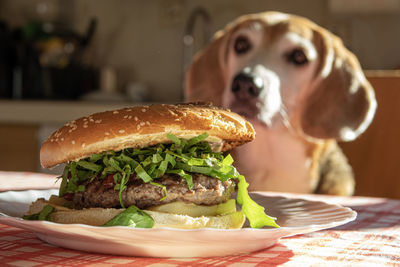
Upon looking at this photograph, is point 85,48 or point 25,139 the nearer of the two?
point 25,139

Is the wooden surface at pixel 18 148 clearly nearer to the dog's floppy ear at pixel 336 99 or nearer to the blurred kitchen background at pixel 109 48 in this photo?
the blurred kitchen background at pixel 109 48

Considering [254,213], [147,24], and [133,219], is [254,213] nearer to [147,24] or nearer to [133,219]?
[133,219]

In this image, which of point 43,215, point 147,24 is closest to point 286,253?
point 43,215

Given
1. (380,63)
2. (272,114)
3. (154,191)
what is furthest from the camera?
(380,63)

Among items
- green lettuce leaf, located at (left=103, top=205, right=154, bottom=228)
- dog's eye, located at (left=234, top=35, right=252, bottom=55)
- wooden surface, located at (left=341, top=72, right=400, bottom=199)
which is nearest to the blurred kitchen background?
wooden surface, located at (left=341, top=72, right=400, bottom=199)

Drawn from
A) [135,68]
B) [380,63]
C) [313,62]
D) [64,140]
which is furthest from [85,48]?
A: [64,140]

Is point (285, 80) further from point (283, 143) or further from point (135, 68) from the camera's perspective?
point (135, 68)

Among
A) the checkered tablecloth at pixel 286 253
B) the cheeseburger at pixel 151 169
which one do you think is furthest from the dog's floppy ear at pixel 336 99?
the cheeseburger at pixel 151 169
